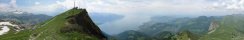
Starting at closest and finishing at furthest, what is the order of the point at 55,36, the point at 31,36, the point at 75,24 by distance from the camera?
1. the point at 55,36
2. the point at 31,36
3. the point at 75,24

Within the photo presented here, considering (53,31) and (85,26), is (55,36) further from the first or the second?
(85,26)

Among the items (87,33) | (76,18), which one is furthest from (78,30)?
(76,18)

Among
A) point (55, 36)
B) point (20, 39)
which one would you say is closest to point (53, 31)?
point (55, 36)

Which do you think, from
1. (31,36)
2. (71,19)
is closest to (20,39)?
(31,36)

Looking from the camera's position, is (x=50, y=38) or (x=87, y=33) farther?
(x=87, y=33)

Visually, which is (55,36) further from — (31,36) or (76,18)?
(76,18)

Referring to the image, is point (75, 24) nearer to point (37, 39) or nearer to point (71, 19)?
point (71, 19)

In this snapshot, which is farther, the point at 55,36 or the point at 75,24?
the point at 75,24

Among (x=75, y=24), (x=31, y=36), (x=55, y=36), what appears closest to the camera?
(x=55, y=36)
